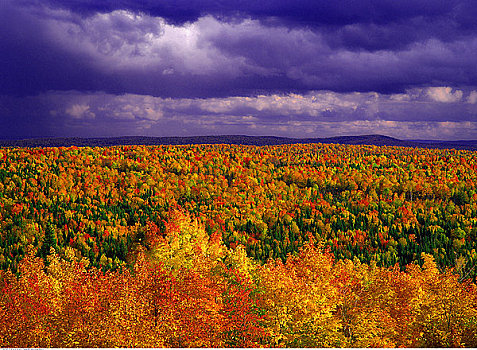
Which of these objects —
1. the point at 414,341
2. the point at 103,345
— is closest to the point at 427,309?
the point at 414,341

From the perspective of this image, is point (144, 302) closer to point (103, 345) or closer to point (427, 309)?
point (103, 345)

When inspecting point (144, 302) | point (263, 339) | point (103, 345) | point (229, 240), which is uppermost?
point (144, 302)

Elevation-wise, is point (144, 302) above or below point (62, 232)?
above

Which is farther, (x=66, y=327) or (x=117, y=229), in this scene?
(x=117, y=229)

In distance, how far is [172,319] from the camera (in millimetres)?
38531

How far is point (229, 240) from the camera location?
6516 inches

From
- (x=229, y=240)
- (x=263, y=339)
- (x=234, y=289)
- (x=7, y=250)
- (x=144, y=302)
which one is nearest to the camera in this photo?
(x=144, y=302)

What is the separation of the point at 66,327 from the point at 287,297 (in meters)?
24.4

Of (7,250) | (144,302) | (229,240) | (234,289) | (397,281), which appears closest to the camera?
(144,302)

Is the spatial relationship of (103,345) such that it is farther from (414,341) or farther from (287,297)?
(414,341)

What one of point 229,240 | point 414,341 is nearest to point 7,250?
point 229,240

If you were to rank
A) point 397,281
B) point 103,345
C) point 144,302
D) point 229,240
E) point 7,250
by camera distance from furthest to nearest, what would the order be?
point 229,240 → point 7,250 → point 397,281 → point 144,302 → point 103,345

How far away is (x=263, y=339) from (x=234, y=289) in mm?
8542

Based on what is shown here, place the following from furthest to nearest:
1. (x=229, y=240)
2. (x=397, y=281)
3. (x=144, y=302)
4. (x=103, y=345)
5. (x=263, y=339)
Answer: (x=229, y=240), (x=397, y=281), (x=263, y=339), (x=144, y=302), (x=103, y=345)
